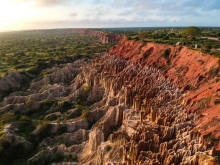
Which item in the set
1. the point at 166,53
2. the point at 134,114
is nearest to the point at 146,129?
the point at 134,114

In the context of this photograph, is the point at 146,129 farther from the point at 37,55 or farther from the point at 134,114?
the point at 37,55

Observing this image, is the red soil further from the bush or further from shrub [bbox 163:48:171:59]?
the bush

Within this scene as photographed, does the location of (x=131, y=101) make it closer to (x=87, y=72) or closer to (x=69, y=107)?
(x=69, y=107)

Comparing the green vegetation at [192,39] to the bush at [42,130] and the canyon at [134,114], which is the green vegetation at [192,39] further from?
the bush at [42,130]

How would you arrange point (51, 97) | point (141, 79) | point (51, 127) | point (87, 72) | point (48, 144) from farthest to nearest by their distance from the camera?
point (87, 72) < point (51, 97) < point (141, 79) < point (51, 127) < point (48, 144)

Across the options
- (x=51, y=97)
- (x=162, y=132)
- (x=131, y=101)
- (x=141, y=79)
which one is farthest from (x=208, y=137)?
A: (x=51, y=97)

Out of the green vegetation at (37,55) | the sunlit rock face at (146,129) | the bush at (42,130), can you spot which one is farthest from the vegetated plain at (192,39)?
the bush at (42,130)

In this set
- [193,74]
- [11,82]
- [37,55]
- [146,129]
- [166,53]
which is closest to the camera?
[146,129]
